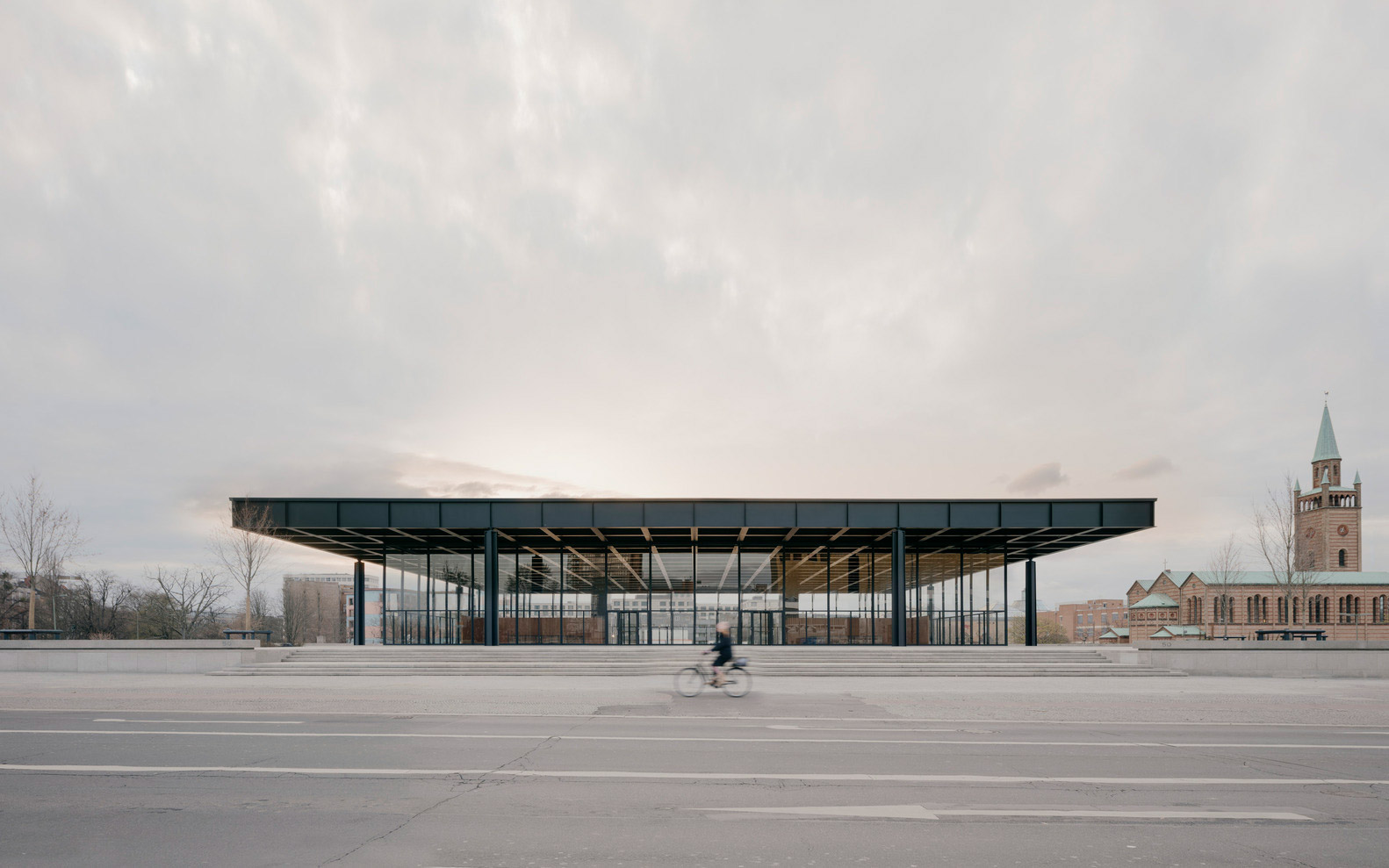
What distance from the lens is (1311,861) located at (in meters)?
6.32

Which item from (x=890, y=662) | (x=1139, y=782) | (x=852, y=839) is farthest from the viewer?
(x=890, y=662)

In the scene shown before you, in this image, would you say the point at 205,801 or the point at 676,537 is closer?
the point at 205,801

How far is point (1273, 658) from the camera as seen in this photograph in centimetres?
2700

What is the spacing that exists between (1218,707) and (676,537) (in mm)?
22560

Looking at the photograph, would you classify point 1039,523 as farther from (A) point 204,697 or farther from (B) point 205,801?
(B) point 205,801

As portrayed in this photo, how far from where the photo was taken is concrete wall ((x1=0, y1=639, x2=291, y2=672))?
26906mm

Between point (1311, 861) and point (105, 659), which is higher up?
point (1311, 861)

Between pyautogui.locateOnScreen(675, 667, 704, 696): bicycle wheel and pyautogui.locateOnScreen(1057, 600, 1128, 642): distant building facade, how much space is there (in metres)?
169

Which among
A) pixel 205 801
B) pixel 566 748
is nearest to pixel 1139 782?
pixel 566 748

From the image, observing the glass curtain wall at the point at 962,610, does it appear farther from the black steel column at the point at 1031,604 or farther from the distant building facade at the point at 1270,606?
the distant building facade at the point at 1270,606

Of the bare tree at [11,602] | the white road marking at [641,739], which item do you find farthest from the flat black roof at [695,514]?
the bare tree at [11,602]

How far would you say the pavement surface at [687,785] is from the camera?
6.52 meters

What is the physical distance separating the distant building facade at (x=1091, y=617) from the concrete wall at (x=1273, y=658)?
154292 mm

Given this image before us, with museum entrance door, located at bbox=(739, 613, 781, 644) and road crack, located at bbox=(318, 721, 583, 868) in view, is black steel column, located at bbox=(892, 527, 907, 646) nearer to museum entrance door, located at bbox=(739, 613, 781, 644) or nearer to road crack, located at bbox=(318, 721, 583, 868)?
museum entrance door, located at bbox=(739, 613, 781, 644)
